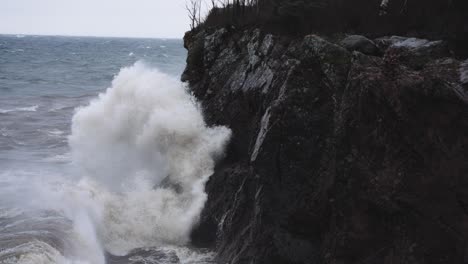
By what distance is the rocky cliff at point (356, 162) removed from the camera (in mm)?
5793

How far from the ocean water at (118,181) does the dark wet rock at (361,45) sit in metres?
3.80

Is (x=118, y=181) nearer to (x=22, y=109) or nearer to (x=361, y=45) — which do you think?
(x=361, y=45)

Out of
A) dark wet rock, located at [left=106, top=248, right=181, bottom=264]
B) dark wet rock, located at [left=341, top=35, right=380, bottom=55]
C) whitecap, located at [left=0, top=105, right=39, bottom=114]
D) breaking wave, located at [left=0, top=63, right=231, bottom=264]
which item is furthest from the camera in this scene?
whitecap, located at [left=0, top=105, right=39, bottom=114]

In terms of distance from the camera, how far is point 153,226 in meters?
10.6

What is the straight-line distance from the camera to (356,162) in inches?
250

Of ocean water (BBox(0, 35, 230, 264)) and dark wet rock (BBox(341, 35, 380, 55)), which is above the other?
dark wet rock (BBox(341, 35, 380, 55))

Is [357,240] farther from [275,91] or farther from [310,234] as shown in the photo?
[275,91]

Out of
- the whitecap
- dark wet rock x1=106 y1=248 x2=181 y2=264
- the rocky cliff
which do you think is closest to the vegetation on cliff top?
the rocky cliff

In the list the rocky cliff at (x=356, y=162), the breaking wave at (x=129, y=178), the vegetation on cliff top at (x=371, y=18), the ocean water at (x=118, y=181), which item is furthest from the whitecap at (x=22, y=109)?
the rocky cliff at (x=356, y=162)

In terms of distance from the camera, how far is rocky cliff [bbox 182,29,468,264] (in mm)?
5793

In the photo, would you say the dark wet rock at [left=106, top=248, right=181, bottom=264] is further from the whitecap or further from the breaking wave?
the whitecap

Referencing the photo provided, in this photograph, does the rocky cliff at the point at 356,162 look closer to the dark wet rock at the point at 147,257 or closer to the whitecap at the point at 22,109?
the dark wet rock at the point at 147,257

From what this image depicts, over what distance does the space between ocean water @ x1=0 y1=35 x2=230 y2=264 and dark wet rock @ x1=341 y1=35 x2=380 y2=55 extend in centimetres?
380

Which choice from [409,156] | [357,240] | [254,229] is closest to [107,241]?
[254,229]
